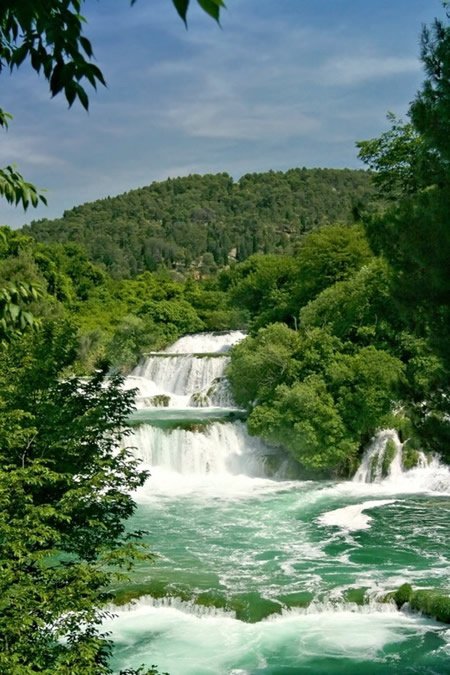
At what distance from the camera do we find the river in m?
10.4

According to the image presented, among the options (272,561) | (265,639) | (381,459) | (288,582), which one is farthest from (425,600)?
(381,459)

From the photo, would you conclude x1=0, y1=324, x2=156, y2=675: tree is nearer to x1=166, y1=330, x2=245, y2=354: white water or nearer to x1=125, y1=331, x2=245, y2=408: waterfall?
x1=125, y1=331, x2=245, y2=408: waterfall

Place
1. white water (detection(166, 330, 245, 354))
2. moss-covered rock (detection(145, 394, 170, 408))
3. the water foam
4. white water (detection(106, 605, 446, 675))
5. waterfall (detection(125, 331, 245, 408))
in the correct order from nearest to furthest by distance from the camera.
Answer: white water (detection(106, 605, 446, 675)), the water foam, waterfall (detection(125, 331, 245, 408)), moss-covered rock (detection(145, 394, 170, 408)), white water (detection(166, 330, 245, 354))

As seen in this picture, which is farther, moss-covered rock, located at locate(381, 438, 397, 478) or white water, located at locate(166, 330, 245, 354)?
white water, located at locate(166, 330, 245, 354)

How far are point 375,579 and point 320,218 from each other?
113m

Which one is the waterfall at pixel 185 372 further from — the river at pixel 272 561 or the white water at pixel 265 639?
the white water at pixel 265 639

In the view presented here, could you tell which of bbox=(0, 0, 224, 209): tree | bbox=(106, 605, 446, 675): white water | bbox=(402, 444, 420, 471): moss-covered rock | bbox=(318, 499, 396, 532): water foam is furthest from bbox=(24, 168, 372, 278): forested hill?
bbox=(0, 0, 224, 209): tree

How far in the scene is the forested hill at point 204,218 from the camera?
109000mm

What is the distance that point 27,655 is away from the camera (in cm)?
596

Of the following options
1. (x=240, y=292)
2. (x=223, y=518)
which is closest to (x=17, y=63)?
(x=223, y=518)

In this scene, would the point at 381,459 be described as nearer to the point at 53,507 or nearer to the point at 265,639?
the point at 265,639

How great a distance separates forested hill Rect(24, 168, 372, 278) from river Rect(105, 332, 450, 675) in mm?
70059

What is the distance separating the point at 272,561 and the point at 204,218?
438 feet

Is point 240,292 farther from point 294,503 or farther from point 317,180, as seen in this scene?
point 317,180
